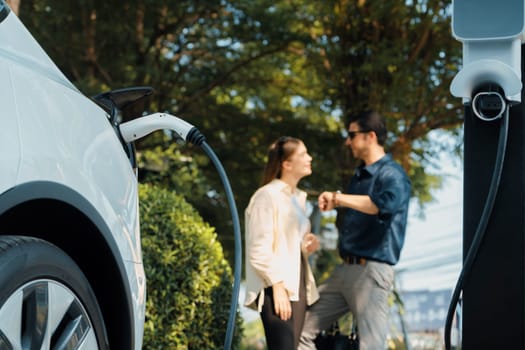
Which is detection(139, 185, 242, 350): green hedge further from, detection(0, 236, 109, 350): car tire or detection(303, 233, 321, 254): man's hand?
detection(0, 236, 109, 350): car tire

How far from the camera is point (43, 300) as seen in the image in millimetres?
2111

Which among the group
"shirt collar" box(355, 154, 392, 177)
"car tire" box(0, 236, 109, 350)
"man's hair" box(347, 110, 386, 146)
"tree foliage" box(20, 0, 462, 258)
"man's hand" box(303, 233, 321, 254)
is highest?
"tree foliage" box(20, 0, 462, 258)

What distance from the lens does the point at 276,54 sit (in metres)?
13.5

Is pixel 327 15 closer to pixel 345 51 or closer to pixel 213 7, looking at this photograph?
pixel 345 51

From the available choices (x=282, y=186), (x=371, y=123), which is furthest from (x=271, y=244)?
(x=371, y=123)

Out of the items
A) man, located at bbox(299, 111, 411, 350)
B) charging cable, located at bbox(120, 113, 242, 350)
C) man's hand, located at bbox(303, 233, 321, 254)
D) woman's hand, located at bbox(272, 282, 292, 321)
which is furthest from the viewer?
man's hand, located at bbox(303, 233, 321, 254)

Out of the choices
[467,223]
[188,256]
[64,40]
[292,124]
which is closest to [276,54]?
[292,124]

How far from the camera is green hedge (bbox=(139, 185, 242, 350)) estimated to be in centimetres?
560

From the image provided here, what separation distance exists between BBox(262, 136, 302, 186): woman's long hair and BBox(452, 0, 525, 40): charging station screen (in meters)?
2.58

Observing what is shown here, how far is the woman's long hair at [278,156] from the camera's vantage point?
Answer: 5480 millimetres

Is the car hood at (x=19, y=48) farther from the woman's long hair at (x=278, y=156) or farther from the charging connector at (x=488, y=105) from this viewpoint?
the woman's long hair at (x=278, y=156)

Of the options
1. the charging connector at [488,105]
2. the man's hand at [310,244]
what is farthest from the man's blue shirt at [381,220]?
the charging connector at [488,105]

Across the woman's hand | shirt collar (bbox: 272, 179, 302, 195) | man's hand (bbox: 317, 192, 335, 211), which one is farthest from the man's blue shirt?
the woman's hand

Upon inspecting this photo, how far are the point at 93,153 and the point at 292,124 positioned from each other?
11012 mm
